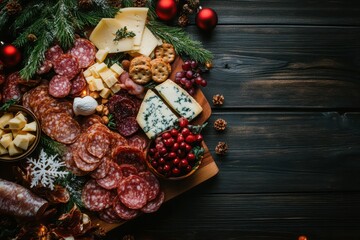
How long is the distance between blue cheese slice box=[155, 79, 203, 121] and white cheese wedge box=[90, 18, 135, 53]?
0.70 feet

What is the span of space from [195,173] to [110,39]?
64 cm

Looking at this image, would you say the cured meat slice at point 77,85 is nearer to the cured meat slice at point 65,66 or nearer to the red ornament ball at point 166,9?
the cured meat slice at point 65,66

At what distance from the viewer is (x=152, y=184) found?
1.95 meters

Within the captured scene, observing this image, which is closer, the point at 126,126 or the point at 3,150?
the point at 3,150

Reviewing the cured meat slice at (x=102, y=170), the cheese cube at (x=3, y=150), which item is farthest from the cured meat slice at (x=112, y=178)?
the cheese cube at (x=3, y=150)


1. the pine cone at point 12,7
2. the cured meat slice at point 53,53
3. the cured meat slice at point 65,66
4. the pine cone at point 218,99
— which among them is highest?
the pine cone at point 12,7

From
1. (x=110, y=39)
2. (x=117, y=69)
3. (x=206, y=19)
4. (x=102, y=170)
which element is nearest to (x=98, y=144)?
(x=102, y=170)

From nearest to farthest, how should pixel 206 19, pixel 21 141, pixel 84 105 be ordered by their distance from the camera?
pixel 21 141 → pixel 84 105 → pixel 206 19

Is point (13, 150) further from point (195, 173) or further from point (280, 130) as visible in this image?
point (280, 130)

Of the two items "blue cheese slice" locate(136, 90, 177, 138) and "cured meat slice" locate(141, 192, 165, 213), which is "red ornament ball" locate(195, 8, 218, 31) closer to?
"blue cheese slice" locate(136, 90, 177, 138)

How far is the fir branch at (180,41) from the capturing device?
2018 mm

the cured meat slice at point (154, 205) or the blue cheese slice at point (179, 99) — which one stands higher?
the blue cheese slice at point (179, 99)

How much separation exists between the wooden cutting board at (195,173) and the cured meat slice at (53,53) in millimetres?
461

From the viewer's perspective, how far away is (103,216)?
6.40ft
